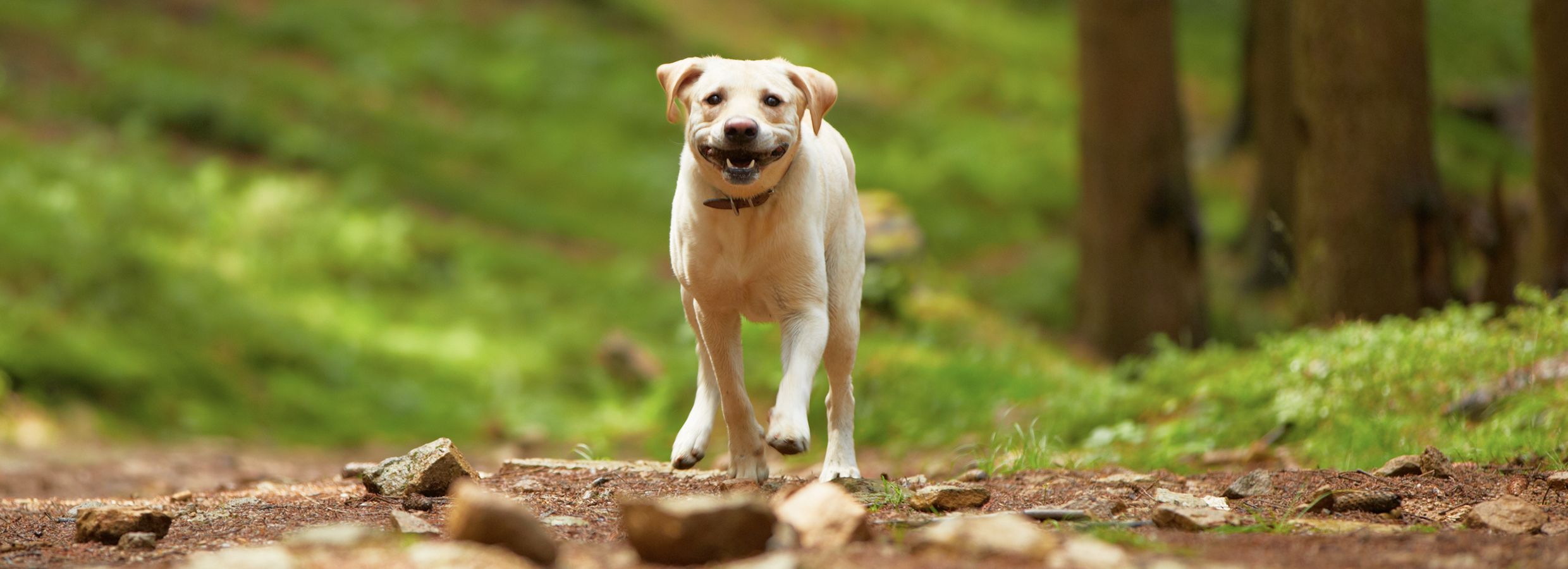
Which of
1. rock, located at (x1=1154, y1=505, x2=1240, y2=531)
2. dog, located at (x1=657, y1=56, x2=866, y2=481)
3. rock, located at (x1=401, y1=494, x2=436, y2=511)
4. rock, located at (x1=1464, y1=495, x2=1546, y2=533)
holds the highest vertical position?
dog, located at (x1=657, y1=56, x2=866, y2=481)

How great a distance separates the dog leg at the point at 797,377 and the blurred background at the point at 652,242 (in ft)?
5.32

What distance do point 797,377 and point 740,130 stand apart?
0.93m

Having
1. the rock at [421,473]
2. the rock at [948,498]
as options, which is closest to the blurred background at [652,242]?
the rock at [421,473]

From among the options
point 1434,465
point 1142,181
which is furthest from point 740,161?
point 1142,181

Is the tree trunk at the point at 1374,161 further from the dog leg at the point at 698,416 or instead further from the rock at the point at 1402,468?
the dog leg at the point at 698,416

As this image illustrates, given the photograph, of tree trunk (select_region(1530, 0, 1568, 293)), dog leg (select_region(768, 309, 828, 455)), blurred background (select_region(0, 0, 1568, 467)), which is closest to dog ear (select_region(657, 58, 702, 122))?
dog leg (select_region(768, 309, 828, 455))

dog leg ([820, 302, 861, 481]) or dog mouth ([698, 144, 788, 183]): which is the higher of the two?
dog mouth ([698, 144, 788, 183])

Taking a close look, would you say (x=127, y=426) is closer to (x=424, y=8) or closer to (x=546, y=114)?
(x=546, y=114)

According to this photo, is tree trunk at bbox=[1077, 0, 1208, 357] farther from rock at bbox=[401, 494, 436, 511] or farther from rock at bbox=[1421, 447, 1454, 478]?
rock at bbox=[401, 494, 436, 511]

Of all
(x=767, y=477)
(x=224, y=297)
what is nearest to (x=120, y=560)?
(x=767, y=477)

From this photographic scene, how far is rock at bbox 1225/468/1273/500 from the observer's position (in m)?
5.34

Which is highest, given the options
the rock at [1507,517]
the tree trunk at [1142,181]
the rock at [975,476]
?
the tree trunk at [1142,181]

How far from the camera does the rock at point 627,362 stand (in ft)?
40.2

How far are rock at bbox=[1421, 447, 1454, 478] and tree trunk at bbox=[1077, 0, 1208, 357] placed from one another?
6.00m
